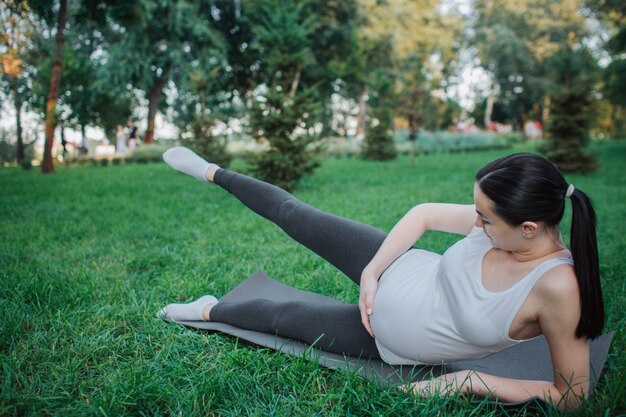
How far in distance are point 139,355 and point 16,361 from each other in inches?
19.4

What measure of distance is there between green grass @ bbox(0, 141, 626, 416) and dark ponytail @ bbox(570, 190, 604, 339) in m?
0.44

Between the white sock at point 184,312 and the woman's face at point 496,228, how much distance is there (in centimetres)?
160

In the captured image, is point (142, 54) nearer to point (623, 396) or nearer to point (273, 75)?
point (273, 75)

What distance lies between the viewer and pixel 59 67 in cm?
1155

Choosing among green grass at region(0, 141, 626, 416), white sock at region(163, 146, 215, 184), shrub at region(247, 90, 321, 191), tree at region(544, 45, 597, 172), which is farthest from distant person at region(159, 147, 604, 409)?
tree at region(544, 45, 597, 172)

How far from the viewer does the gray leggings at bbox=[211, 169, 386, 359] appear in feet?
6.24

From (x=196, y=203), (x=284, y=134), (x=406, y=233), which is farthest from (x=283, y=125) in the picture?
(x=406, y=233)

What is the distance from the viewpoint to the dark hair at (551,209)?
1269mm

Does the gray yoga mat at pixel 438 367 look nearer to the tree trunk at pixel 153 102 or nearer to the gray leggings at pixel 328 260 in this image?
the gray leggings at pixel 328 260

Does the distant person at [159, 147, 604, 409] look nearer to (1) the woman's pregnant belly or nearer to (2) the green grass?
(1) the woman's pregnant belly

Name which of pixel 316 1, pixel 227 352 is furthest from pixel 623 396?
pixel 316 1

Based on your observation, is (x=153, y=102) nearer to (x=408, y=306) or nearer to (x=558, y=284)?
(x=408, y=306)

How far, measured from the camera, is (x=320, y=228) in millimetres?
1994

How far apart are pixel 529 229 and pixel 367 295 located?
0.65 meters
